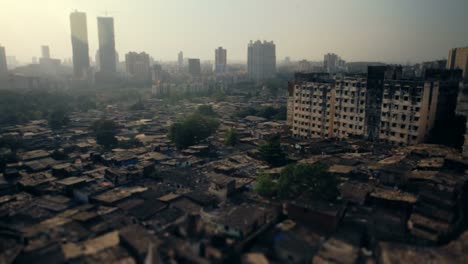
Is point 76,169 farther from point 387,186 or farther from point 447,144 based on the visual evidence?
point 447,144

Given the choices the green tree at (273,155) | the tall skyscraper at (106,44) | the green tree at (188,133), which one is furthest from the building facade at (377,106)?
the tall skyscraper at (106,44)

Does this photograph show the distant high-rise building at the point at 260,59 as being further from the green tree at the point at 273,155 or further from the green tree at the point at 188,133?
the green tree at the point at 273,155

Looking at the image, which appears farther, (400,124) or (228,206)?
(400,124)

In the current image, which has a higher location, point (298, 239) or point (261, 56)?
point (261, 56)

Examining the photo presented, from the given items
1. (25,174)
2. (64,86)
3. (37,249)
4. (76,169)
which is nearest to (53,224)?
(37,249)

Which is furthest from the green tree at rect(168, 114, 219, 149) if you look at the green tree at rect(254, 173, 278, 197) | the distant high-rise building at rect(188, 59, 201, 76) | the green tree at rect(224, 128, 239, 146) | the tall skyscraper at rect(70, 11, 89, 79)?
the tall skyscraper at rect(70, 11, 89, 79)

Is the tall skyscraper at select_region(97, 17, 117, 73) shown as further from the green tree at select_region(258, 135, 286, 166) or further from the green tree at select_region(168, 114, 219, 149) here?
the green tree at select_region(258, 135, 286, 166)
